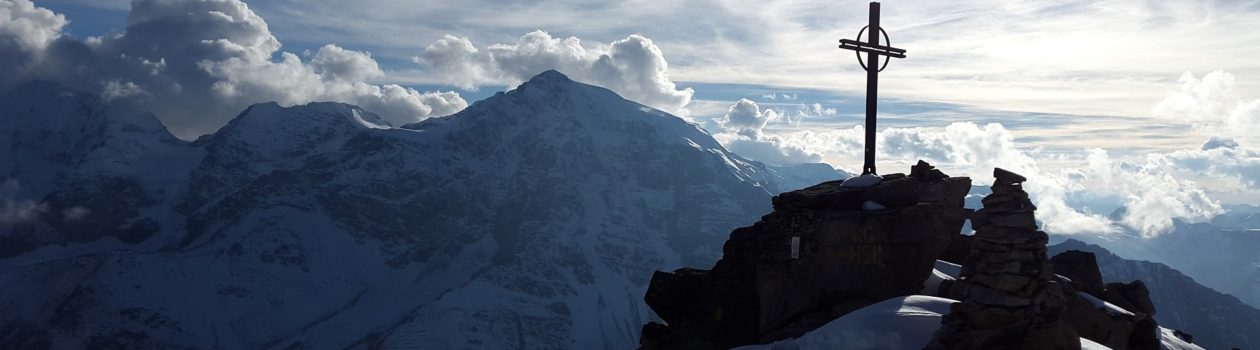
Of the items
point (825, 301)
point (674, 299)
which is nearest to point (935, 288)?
point (825, 301)

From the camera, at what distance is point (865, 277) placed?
28.0m

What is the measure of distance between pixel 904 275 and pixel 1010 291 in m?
7.08

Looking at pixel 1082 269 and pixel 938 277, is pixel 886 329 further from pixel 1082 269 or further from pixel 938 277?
pixel 1082 269

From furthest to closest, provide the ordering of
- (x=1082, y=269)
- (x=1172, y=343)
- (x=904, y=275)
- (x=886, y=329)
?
(x=1082, y=269) → (x=1172, y=343) → (x=904, y=275) → (x=886, y=329)

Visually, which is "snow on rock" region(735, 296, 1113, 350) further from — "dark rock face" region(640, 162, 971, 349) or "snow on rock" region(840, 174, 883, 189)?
"snow on rock" region(840, 174, 883, 189)

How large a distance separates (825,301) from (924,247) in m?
3.23

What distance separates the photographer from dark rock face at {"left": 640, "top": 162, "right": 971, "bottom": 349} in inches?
1097

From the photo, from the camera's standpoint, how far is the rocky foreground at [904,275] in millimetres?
20922

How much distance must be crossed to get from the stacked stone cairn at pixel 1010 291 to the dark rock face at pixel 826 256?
584 centimetres

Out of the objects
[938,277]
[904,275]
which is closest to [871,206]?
[904,275]

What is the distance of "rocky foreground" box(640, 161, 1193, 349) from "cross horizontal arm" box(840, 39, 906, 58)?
4151mm

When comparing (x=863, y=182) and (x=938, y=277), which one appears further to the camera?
(x=863, y=182)

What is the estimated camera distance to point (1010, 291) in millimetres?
20875

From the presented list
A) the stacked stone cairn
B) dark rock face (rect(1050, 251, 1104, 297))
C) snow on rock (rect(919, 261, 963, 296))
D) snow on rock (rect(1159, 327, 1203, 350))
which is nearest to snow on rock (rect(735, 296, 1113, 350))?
the stacked stone cairn
